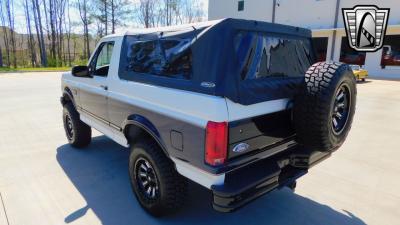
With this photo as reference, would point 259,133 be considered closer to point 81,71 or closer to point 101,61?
point 101,61

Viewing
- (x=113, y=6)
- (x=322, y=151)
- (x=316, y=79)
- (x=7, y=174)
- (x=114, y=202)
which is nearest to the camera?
(x=316, y=79)

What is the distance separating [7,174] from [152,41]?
9.32ft

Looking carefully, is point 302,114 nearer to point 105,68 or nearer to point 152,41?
point 152,41

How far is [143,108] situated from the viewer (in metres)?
2.98

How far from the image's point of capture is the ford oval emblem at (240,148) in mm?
2394

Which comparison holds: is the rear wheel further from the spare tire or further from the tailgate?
the spare tire

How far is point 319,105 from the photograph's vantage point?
257 cm

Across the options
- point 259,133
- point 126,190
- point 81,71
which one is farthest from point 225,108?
point 81,71

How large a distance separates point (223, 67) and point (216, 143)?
2.00ft

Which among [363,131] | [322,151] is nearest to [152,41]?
[322,151]

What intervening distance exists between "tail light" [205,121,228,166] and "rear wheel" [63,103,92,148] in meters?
→ 3.31

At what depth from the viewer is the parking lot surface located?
3076 millimetres

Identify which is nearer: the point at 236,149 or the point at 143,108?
the point at 236,149

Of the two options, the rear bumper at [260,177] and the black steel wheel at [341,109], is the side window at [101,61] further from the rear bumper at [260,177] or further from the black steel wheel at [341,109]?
the black steel wheel at [341,109]
